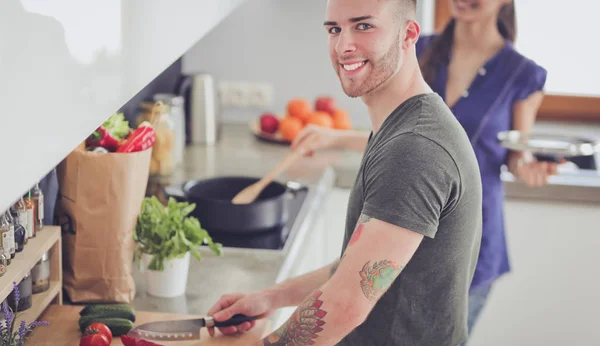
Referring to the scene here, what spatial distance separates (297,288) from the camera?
1.48 m

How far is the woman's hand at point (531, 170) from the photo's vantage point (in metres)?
2.17

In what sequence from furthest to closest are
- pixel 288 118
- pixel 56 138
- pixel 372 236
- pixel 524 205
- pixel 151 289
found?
pixel 288 118 < pixel 524 205 < pixel 151 289 < pixel 372 236 < pixel 56 138

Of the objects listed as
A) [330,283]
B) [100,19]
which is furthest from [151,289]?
[100,19]

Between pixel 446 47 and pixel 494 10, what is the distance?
0.15 meters

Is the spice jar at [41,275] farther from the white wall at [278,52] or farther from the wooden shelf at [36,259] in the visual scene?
the white wall at [278,52]

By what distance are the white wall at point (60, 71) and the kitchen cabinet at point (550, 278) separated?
178 centimetres

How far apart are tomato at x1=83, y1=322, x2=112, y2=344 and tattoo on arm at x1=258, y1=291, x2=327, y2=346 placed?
1.14 feet

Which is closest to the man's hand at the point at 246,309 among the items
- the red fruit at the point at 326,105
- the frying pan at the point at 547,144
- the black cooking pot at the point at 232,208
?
the black cooking pot at the point at 232,208

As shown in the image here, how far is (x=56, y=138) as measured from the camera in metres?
0.87

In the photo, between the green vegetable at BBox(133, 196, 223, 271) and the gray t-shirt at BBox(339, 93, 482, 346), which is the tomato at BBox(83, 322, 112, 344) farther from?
the gray t-shirt at BBox(339, 93, 482, 346)

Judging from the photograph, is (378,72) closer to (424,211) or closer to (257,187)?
(424,211)

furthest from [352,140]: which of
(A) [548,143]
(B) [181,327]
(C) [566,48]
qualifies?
(C) [566,48]

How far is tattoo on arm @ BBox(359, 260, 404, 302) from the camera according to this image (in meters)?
1.10

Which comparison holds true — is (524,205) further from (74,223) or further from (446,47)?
(74,223)
